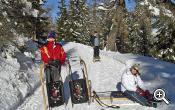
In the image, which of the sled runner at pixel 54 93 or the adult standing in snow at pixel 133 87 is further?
the sled runner at pixel 54 93

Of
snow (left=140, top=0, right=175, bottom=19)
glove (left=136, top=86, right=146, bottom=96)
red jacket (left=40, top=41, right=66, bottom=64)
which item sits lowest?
glove (left=136, top=86, right=146, bottom=96)

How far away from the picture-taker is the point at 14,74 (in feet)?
59.2

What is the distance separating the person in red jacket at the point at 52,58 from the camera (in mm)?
14188

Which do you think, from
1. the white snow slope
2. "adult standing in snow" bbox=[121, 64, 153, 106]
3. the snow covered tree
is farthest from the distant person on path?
the snow covered tree

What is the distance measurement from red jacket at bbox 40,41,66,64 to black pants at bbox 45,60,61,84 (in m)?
0.17

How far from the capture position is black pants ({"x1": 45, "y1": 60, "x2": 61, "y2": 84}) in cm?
1422

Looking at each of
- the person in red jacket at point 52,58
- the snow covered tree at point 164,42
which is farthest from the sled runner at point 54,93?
the snow covered tree at point 164,42

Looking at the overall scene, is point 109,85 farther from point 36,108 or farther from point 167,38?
point 167,38

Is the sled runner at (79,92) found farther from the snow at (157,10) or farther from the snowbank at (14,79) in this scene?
the snow at (157,10)

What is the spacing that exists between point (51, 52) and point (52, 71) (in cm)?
62

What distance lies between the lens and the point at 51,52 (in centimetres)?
1422

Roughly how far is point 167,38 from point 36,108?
22.1 m

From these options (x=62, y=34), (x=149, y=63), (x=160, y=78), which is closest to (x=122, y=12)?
(x=149, y=63)

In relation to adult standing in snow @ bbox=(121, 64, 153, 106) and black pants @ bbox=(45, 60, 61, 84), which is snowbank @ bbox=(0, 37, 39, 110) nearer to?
black pants @ bbox=(45, 60, 61, 84)
